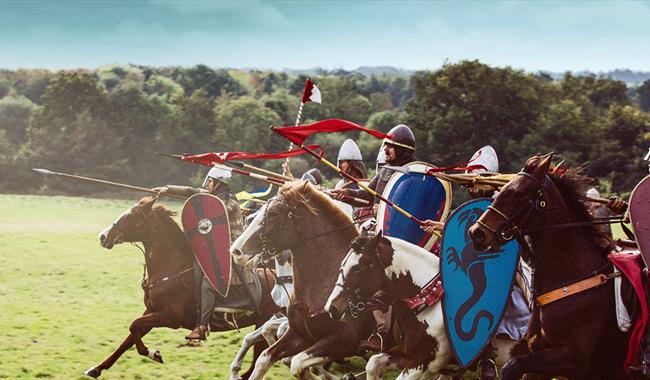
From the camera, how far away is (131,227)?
1141cm

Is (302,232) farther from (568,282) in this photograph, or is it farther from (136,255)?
(136,255)

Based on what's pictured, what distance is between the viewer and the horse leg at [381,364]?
26.7 ft

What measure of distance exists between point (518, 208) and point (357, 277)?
1488mm

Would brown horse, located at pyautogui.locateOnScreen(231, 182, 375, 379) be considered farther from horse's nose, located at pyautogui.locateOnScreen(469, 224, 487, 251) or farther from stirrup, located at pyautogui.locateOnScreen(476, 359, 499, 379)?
horse's nose, located at pyautogui.locateOnScreen(469, 224, 487, 251)

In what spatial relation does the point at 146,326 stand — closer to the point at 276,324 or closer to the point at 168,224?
the point at 168,224

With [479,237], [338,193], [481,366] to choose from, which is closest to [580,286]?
[479,237]

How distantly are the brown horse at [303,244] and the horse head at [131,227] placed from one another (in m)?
2.70

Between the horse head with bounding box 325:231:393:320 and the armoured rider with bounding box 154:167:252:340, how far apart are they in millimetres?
3825

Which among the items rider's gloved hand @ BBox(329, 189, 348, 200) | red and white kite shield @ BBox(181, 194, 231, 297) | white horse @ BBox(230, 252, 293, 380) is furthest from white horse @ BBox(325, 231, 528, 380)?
red and white kite shield @ BBox(181, 194, 231, 297)

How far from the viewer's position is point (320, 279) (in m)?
9.02

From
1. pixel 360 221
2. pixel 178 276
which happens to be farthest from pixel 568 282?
pixel 178 276

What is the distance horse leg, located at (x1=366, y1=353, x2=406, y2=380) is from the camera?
813cm

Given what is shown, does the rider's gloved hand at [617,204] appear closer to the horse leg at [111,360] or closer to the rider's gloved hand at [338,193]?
the rider's gloved hand at [338,193]

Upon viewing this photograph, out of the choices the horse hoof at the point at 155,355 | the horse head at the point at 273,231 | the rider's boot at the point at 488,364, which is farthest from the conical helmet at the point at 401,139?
the horse hoof at the point at 155,355
